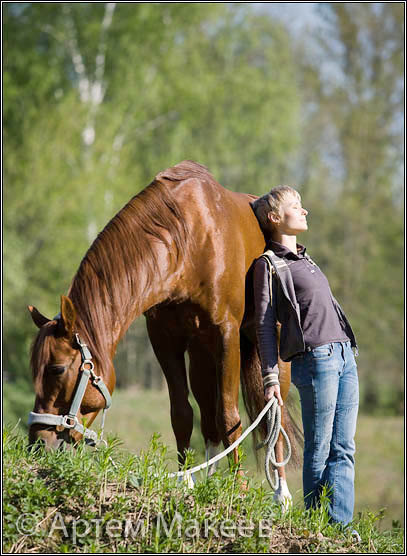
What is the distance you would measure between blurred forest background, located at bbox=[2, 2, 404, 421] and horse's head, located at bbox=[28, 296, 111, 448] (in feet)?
34.5

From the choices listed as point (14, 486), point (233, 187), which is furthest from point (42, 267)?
point (14, 486)

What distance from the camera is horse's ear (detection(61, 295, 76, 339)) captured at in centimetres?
357

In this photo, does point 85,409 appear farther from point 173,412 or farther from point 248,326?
point 248,326

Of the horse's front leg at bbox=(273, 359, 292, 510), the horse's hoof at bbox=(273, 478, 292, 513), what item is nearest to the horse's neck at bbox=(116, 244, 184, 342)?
the horse's front leg at bbox=(273, 359, 292, 510)

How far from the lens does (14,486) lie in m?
3.12

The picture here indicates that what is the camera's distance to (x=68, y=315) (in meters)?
3.60

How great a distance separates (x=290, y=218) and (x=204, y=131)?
15745mm

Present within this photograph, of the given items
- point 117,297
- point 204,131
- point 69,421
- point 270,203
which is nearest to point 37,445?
point 69,421

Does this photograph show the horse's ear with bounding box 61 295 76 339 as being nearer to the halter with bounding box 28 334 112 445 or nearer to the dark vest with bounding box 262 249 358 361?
the halter with bounding box 28 334 112 445

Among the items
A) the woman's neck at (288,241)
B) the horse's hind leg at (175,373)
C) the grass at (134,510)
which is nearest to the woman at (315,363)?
the woman's neck at (288,241)

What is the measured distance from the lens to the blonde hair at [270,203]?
4.20 meters

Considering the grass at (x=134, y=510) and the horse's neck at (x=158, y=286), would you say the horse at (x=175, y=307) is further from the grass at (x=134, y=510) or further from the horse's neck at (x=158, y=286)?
the grass at (x=134, y=510)

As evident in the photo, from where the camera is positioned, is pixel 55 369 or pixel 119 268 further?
pixel 119 268

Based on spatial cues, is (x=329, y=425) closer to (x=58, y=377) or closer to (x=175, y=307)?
(x=175, y=307)
